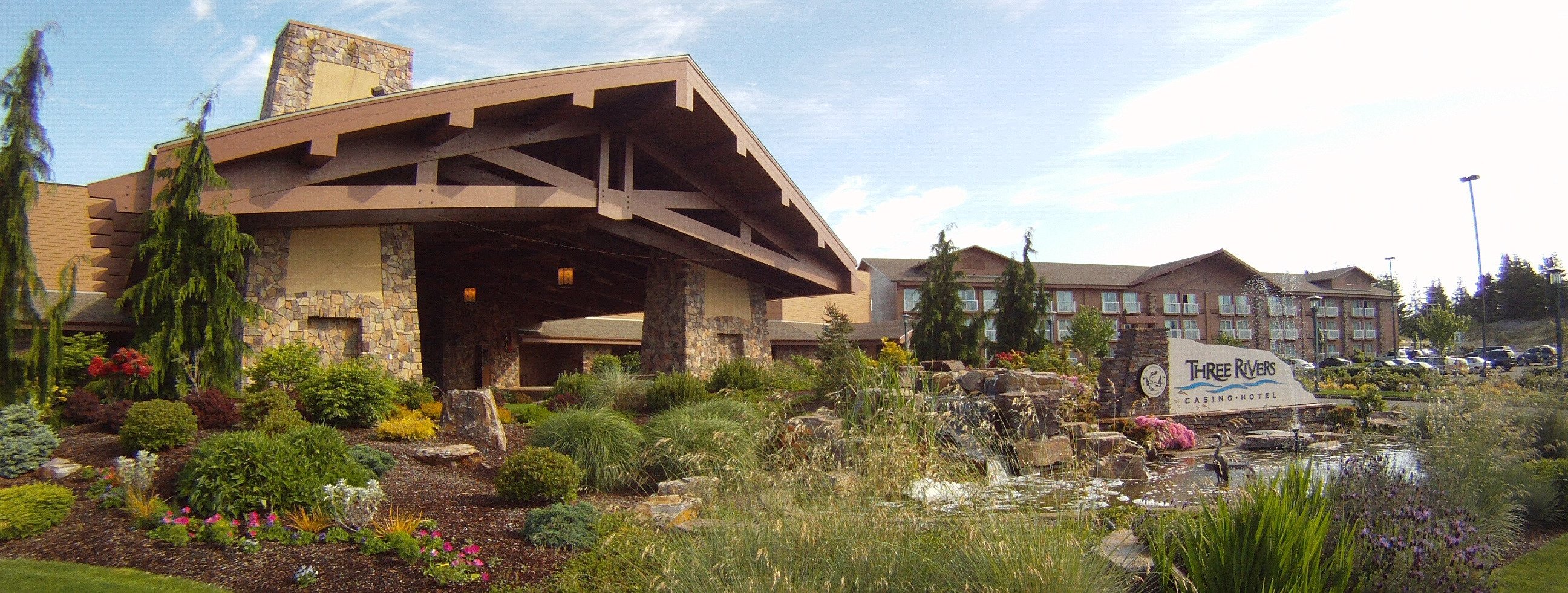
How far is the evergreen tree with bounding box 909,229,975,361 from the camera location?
28.3m

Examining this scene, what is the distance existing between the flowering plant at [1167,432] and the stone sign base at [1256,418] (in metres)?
1.00

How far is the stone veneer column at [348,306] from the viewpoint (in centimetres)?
1145

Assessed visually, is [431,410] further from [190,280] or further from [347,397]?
[190,280]

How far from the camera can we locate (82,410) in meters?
8.82

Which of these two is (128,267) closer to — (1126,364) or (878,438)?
(878,438)

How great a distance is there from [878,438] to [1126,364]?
11.5 metres

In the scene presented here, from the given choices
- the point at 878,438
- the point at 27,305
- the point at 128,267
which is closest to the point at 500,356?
the point at 128,267

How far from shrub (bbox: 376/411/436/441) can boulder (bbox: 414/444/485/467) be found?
0.66 m

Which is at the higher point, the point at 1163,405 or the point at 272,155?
the point at 272,155

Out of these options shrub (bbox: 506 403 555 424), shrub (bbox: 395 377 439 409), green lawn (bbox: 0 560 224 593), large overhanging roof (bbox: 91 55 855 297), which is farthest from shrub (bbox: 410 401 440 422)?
green lawn (bbox: 0 560 224 593)

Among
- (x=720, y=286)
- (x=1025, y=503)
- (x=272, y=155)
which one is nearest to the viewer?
(x=1025, y=503)

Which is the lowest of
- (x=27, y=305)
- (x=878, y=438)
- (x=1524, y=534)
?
(x=1524, y=534)

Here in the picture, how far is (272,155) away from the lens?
10.9 metres

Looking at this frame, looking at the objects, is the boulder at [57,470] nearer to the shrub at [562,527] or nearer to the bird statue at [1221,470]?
the shrub at [562,527]
